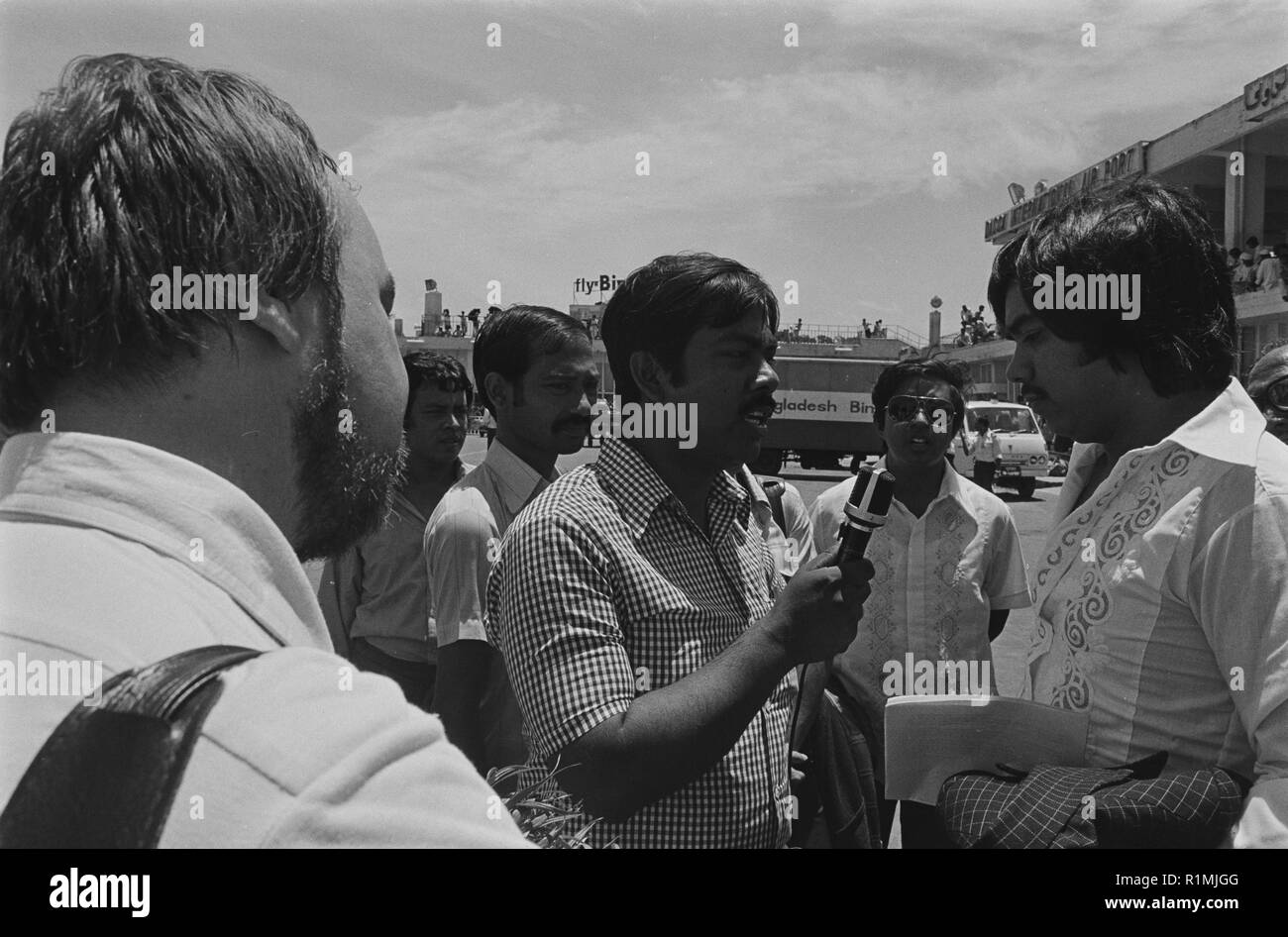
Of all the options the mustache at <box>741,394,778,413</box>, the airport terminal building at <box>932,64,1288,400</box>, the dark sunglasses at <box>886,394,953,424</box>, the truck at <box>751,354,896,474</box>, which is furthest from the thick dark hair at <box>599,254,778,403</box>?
the truck at <box>751,354,896,474</box>

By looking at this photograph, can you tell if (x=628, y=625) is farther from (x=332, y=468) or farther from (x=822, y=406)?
(x=822, y=406)

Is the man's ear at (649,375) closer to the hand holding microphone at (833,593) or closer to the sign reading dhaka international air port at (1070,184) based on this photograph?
the hand holding microphone at (833,593)

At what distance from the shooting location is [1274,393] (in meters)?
3.97

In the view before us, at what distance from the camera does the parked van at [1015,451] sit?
2220 cm

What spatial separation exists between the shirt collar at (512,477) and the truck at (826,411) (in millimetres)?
24294

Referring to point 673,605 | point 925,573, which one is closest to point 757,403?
point 673,605

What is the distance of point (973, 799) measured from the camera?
72.6 inches

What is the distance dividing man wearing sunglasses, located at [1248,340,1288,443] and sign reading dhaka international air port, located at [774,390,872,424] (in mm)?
23535

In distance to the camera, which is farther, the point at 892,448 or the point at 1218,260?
the point at 892,448

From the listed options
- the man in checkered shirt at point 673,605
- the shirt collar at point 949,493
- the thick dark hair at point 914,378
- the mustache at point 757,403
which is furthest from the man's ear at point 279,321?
the thick dark hair at point 914,378

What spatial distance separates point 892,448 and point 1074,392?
228 cm

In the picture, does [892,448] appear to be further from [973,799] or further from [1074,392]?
[973,799]

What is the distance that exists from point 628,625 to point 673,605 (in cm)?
10
